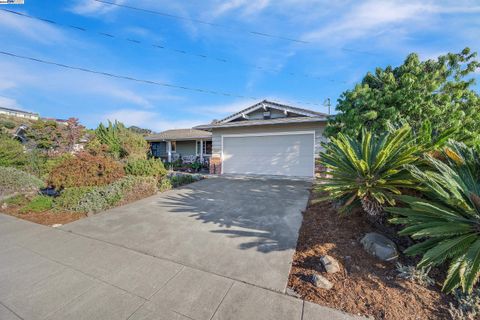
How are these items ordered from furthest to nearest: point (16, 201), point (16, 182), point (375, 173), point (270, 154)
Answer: point (270, 154)
point (16, 182)
point (16, 201)
point (375, 173)

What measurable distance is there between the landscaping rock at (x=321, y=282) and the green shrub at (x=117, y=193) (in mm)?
5621

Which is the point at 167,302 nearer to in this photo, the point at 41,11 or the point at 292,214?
the point at 292,214

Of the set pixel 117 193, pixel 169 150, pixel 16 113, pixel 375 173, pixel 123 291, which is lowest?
pixel 123 291

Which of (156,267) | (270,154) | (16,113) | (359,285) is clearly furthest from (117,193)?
(16,113)

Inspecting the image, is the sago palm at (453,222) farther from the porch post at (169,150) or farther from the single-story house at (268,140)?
the porch post at (169,150)

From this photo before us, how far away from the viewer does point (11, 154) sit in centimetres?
1020

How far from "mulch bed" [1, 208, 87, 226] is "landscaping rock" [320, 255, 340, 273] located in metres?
5.67

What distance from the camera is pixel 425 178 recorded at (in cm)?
259

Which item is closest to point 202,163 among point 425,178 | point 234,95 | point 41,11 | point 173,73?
point 234,95

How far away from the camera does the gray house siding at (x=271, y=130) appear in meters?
9.38

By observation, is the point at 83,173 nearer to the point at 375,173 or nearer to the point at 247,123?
the point at 247,123

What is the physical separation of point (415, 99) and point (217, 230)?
660cm

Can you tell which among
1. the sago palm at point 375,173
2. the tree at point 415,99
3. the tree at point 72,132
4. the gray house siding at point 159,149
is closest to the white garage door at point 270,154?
the tree at point 415,99

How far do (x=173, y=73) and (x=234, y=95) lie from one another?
13.0ft
